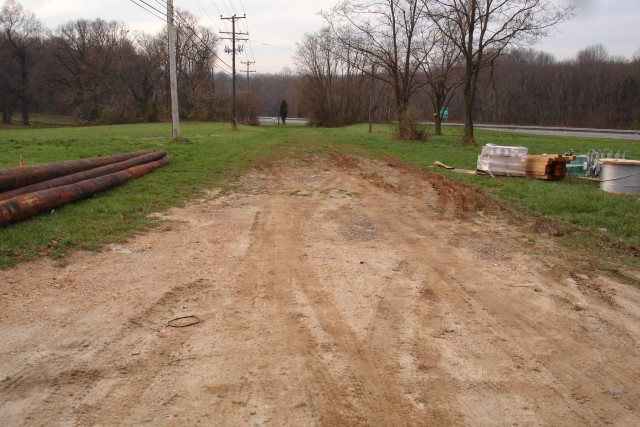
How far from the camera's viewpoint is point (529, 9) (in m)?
23.9

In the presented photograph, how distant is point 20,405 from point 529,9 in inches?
1043

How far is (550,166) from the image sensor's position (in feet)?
42.9

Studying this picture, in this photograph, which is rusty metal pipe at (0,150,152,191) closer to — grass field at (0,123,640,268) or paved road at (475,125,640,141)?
grass field at (0,123,640,268)

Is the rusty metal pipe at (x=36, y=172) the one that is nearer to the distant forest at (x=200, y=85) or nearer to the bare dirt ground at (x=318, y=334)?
the bare dirt ground at (x=318, y=334)

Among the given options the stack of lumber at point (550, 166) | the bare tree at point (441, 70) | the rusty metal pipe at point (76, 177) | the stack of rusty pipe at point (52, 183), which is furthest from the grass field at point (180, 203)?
the bare tree at point (441, 70)

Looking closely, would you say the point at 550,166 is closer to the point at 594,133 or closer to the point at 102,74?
the point at 594,133

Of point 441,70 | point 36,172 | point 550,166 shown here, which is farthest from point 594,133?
point 36,172

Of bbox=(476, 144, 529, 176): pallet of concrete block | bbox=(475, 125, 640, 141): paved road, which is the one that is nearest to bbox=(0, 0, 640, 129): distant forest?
bbox=(475, 125, 640, 141): paved road

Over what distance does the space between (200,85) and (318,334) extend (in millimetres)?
69045

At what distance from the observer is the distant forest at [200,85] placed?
6800 cm

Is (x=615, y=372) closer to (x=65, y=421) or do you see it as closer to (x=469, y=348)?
(x=469, y=348)

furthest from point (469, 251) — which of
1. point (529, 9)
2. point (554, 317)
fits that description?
point (529, 9)

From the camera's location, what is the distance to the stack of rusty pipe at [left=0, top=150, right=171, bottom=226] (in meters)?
7.48

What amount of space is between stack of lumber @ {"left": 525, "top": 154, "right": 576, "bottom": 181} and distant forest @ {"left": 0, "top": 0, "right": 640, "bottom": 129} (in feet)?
170
